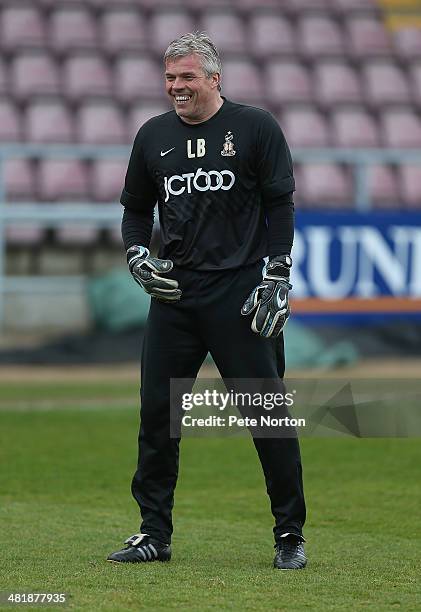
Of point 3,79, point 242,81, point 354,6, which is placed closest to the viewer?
point 3,79

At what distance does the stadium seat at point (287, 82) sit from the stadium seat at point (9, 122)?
10.1ft

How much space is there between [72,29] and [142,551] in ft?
38.0

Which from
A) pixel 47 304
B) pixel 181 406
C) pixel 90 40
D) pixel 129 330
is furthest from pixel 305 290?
pixel 181 406

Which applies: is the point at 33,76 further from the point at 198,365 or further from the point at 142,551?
the point at 142,551

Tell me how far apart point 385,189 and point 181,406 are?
10.2 metres

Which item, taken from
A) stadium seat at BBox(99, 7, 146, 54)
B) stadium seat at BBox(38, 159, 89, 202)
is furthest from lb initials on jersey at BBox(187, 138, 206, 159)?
stadium seat at BBox(99, 7, 146, 54)

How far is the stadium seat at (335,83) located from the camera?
15477 millimetres

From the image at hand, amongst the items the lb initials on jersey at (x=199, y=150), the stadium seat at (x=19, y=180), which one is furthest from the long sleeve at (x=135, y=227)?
the stadium seat at (x=19, y=180)

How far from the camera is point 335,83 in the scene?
15633mm

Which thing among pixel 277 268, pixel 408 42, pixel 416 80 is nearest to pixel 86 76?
pixel 416 80

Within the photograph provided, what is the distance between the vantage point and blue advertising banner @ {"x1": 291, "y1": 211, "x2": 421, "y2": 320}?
37.7ft

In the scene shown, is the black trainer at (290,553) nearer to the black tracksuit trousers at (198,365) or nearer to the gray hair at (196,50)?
the black tracksuit trousers at (198,365)

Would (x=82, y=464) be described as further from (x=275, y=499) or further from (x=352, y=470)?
(x=275, y=499)

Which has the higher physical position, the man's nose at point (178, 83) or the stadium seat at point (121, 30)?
the stadium seat at point (121, 30)
